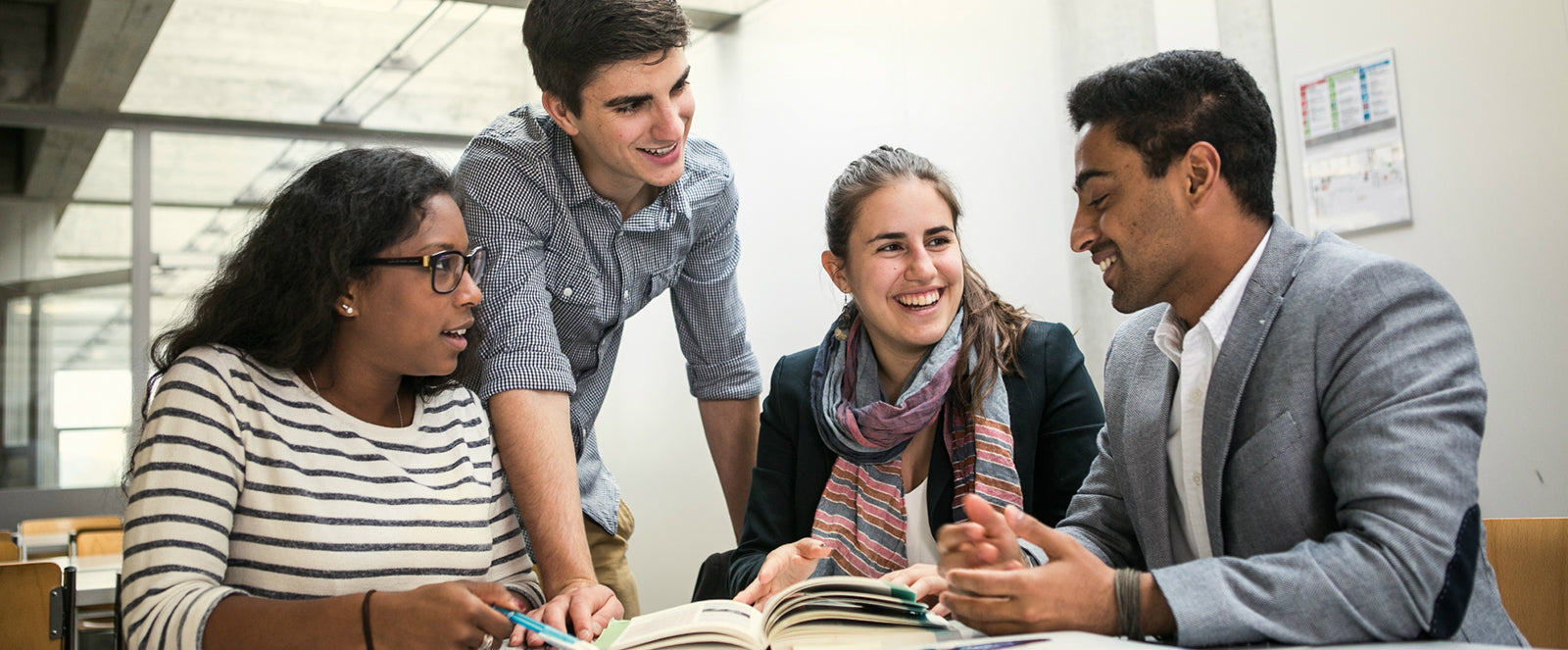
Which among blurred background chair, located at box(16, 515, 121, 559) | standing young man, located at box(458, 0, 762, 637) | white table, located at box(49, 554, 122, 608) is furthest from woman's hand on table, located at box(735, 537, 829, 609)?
blurred background chair, located at box(16, 515, 121, 559)

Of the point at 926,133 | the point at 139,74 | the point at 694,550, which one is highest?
the point at 139,74

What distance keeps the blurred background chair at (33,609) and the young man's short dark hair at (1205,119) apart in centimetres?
252

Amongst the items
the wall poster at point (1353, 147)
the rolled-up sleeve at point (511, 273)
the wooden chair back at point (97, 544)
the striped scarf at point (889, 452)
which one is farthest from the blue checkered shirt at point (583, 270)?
the wooden chair back at point (97, 544)

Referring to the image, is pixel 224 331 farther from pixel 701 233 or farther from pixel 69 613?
pixel 69 613

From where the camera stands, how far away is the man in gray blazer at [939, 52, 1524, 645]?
3.75ft

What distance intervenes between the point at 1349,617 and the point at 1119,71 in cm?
77

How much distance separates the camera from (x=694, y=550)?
255 inches

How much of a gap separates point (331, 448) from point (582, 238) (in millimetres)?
723

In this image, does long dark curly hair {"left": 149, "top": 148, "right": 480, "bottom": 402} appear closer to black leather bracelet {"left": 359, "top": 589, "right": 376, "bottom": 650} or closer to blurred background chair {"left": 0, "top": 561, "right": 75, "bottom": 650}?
black leather bracelet {"left": 359, "top": 589, "right": 376, "bottom": 650}

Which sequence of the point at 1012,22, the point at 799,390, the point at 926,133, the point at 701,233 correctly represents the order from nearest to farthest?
the point at 799,390
the point at 701,233
the point at 1012,22
the point at 926,133

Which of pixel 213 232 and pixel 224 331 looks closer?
pixel 224 331

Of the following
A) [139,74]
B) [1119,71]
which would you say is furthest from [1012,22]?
[139,74]

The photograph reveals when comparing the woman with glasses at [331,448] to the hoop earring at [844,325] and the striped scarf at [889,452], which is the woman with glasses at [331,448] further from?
the hoop earring at [844,325]

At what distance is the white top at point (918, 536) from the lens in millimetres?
2137
